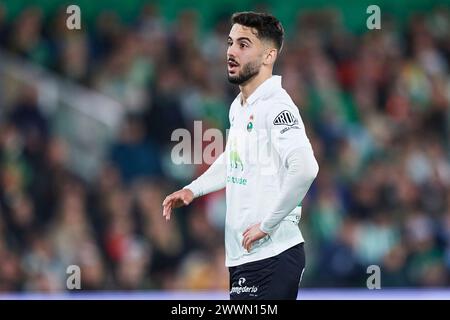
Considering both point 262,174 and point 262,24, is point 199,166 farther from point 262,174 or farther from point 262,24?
point 262,174

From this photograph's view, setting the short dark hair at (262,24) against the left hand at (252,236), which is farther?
the short dark hair at (262,24)

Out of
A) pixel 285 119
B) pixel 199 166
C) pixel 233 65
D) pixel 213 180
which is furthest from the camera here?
pixel 199 166

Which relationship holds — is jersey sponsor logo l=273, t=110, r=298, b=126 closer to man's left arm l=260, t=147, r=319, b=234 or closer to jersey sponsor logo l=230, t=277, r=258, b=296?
man's left arm l=260, t=147, r=319, b=234

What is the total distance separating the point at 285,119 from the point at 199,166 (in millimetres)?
6167

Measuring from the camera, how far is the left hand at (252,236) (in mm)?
5363

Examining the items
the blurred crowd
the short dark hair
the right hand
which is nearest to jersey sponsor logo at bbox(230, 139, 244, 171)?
the right hand

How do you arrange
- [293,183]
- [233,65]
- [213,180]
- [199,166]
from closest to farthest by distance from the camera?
[293,183] < [233,65] < [213,180] < [199,166]

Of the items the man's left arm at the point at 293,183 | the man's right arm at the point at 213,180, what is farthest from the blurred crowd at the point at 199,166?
the man's left arm at the point at 293,183

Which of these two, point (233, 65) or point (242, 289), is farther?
point (233, 65)

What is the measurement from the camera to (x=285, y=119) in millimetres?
5434

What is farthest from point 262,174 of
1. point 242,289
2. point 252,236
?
point 242,289

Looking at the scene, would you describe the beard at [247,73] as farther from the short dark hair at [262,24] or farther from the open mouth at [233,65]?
the short dark hair at [262,24]

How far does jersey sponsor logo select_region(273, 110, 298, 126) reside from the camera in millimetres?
5418

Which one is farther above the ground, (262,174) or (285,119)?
(285,119)
